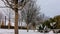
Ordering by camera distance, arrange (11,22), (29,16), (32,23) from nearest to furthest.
Answer: (29,16) → (32,23) → (11,22)

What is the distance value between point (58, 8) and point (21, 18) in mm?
3396

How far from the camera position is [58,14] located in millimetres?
14258

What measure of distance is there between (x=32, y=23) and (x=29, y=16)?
54.0 inches

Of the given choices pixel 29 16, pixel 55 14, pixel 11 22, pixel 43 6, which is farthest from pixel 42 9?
pixel 11 22

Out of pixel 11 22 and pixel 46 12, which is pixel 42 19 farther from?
pixel 11 22

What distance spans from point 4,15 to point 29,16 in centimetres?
385

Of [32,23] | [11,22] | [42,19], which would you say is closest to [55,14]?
[42,19]

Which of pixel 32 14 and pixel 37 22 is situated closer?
pixel 32 14

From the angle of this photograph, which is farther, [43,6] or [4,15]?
[4,15]

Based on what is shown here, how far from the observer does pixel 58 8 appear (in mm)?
14078

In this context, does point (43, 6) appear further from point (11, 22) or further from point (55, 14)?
point (11, 22)

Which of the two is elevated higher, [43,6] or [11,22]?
[43,6]

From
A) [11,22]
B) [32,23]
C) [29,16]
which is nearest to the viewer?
[29,16]

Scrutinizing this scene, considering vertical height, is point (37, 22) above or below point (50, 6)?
below
